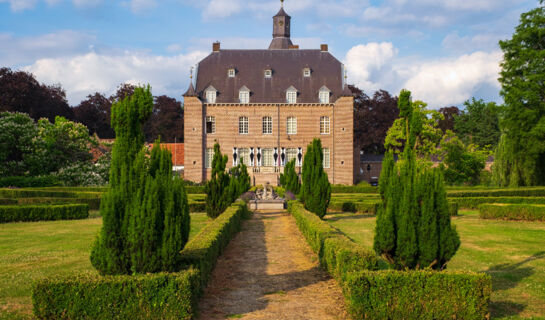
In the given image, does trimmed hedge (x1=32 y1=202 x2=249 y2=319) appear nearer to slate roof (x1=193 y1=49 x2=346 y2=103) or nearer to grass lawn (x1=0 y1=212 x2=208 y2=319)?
grass lawn (x1=0 y1=212 x2=208 y2=319)

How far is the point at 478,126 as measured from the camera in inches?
2489

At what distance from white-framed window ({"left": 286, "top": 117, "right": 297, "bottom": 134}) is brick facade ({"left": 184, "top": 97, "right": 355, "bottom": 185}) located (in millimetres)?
345

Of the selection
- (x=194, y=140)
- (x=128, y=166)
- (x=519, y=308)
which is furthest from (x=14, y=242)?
(x=194, y=140)

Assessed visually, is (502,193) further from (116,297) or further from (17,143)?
(17,143)

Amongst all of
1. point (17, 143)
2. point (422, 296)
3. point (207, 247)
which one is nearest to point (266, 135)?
point (17, 143)

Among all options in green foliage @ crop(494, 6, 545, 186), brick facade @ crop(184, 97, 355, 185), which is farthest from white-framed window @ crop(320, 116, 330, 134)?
green foliage @ crop(494, 6, 545, 186)

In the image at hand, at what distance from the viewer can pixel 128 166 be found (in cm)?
695

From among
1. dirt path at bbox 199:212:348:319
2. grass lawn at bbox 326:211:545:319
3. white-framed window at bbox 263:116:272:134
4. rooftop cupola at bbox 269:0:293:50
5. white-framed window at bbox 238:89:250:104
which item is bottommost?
dirt path at bbox 199:212:348:319

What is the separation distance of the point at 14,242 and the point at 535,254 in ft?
44.8

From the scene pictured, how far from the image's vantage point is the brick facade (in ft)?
148

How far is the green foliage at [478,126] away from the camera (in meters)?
62.9

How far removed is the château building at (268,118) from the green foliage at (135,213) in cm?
3831

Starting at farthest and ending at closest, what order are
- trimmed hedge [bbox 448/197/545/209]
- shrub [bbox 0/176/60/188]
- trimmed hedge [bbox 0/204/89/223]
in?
shrub [bbox 0/176/60/188] → trimmed hedge [bbox 448/197/545/209] → trimmed hedge [bbox 0/204/89/223]

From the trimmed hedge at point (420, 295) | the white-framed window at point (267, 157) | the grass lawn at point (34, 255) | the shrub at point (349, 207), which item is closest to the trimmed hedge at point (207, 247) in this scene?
the grass lawn at point (34, 255)
